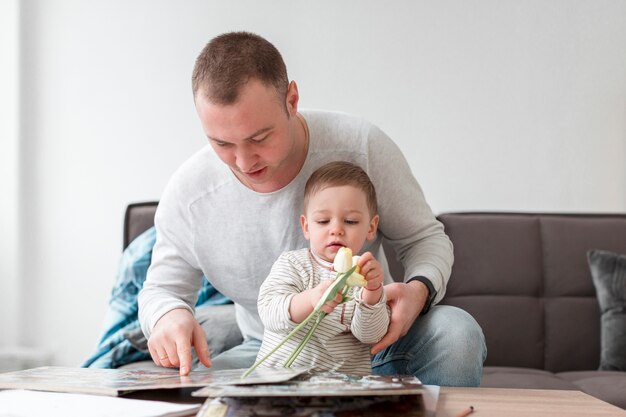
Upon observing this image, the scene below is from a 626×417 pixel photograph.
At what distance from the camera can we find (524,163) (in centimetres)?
314

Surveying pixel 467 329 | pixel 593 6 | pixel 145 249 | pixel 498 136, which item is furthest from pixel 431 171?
pixel 467 329

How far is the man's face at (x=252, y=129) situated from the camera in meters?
1.56

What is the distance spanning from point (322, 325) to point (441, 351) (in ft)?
0.80

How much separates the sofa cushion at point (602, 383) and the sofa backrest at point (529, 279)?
0.46ft

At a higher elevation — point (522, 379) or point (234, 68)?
point (234, 68)

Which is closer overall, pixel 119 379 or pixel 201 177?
pixel 119 379

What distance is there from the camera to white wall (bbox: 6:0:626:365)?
314cm

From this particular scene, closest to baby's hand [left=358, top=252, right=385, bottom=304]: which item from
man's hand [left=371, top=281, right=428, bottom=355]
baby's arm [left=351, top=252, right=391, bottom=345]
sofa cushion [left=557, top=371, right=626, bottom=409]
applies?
baby's arm [left=351, top=252, right=391, bottom=345]

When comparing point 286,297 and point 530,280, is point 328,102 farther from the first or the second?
point 286,297

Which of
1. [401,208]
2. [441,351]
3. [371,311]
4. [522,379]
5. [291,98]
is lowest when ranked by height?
[522,379]

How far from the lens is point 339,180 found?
1.60m

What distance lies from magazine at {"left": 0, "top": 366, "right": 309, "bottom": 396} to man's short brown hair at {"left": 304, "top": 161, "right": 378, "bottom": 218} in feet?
1.42

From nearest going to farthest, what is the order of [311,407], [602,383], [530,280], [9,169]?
1. [311,407]
2. [602,383]
3. [530,280]
4. [9,169]

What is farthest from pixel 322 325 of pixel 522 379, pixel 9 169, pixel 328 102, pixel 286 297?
pixel 9 169
